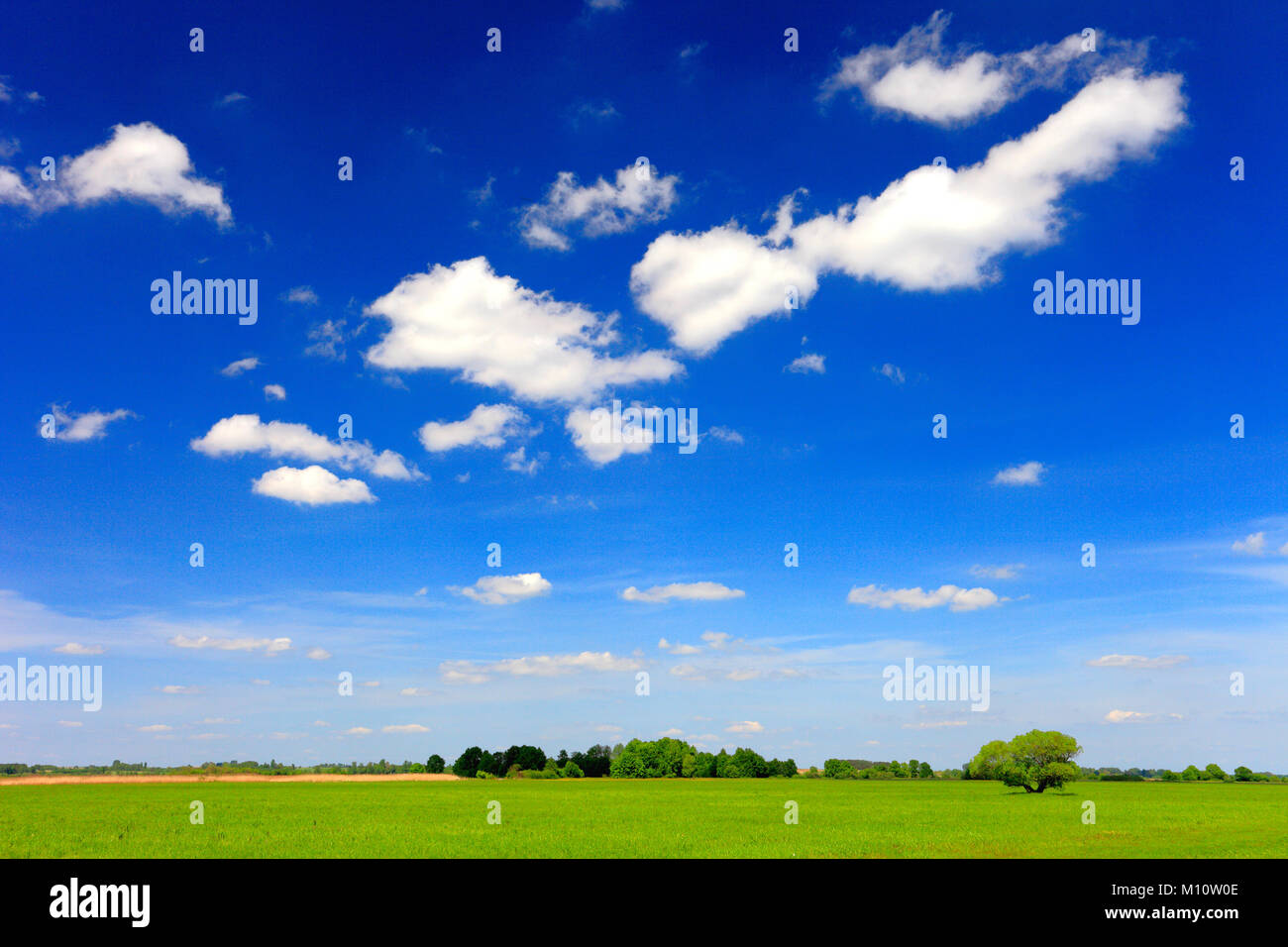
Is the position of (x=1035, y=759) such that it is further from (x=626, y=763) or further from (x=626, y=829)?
(x=626, y=763)

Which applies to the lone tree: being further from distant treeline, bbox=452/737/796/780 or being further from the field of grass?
distant treeline, bbox=452/737/796/780

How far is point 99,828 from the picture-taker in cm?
5309

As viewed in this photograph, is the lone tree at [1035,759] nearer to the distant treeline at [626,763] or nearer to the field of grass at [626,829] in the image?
the field of grass at [626,829]

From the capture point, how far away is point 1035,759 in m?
97.8

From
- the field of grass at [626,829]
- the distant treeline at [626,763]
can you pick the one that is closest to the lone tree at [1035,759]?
the field of grass at [626,829]

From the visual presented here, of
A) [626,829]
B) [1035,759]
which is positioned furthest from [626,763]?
[626,829]

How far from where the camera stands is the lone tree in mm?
96062

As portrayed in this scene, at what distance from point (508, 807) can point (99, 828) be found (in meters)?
32.1

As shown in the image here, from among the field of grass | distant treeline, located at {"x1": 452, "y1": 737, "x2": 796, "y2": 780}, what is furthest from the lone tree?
distant treeline, located at {"x1": 452, "y1": 737, "x2": 796, "y2": 780}

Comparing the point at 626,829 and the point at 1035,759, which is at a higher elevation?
the point at 626,829

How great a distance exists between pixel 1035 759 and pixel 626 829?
68124mm

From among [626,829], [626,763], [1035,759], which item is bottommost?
[626,763]

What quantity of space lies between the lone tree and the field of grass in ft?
32.3
